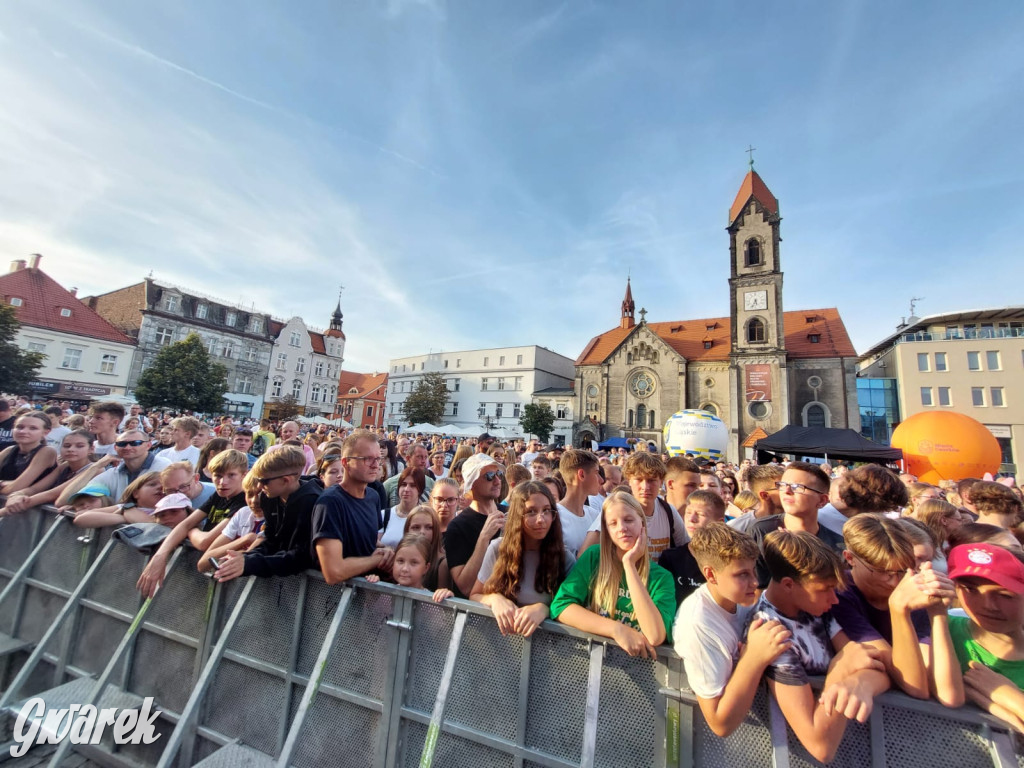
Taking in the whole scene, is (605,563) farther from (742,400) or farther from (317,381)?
(317,381)

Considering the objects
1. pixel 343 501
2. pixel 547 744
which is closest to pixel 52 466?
pixel 343 501

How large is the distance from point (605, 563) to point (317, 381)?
54314 mm

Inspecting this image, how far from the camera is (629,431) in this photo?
124ft

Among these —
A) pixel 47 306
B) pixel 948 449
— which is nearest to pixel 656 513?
pixel 948 449

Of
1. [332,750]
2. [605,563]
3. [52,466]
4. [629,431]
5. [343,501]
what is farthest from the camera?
[629,431]

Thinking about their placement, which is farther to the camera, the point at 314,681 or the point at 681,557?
the point at 681,557

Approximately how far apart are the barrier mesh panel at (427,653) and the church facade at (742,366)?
33968 millimetres

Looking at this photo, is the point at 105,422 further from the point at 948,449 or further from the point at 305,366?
the point at 305,366

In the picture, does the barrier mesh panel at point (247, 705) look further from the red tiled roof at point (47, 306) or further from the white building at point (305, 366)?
the white building at point (305, 366)

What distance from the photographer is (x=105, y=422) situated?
6.08m

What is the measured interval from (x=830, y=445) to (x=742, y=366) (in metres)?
23.9

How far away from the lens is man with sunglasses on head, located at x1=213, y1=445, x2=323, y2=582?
2.81 meters

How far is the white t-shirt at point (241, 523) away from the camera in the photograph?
131 inches

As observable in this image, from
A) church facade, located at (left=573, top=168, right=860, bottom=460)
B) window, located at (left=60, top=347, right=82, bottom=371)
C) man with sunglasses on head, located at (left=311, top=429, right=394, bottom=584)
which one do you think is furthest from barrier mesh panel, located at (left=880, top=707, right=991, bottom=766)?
window, located at (left=60, top=347, right=82, bottom=371)
